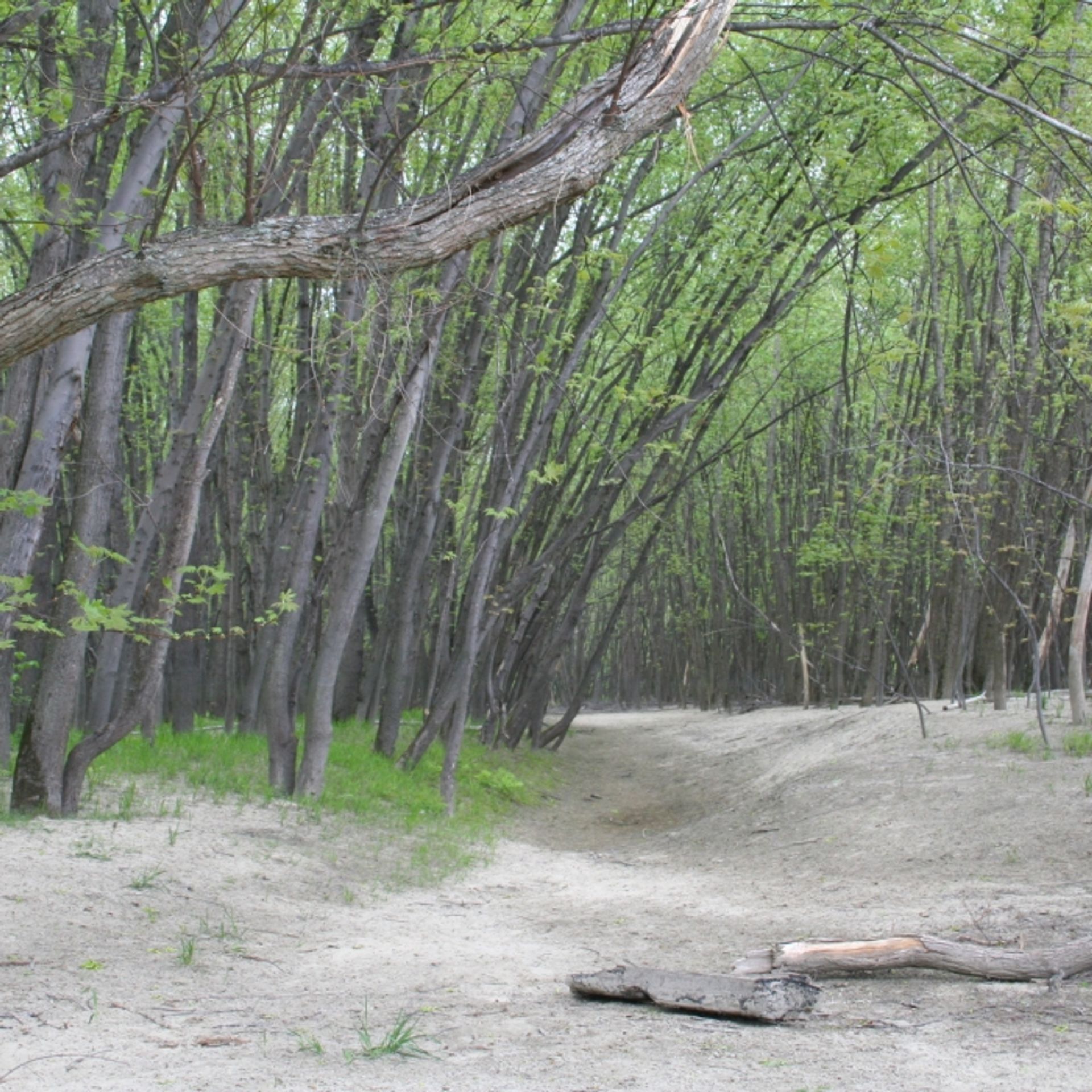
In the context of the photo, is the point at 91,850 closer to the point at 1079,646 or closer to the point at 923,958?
the point at 923,958

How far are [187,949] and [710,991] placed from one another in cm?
170

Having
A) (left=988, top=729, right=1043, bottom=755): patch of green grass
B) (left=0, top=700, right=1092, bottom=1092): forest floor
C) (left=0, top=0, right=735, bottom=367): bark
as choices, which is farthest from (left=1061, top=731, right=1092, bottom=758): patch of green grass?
(left=0, top=0, right=735, bottom=367): bark

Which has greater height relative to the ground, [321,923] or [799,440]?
[799,440]

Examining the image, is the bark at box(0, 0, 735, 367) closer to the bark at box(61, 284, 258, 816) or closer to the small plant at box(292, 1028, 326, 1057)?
the small plant at box(292, 1028, 326, 1057)

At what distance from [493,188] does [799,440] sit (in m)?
13.6

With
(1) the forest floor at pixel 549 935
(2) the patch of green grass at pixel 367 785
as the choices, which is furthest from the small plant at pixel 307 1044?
(2) the patch of green grass at pixel 367 785

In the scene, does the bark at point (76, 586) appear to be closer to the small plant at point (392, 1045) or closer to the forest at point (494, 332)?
the forest at point (494, 332)

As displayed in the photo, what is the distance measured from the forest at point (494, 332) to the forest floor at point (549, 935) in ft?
2.97

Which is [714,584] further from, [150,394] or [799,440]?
[150,394]

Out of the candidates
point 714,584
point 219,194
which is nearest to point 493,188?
point 219,194

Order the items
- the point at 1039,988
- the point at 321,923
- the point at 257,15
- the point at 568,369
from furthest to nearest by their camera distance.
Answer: the point at 568,369
the point at 321,923
the point at 257,15
the point at 1039,988

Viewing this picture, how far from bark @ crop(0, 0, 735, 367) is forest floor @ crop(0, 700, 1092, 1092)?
69.6 inches

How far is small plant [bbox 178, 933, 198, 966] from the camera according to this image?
3.50 m

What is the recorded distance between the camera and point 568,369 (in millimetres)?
7250
